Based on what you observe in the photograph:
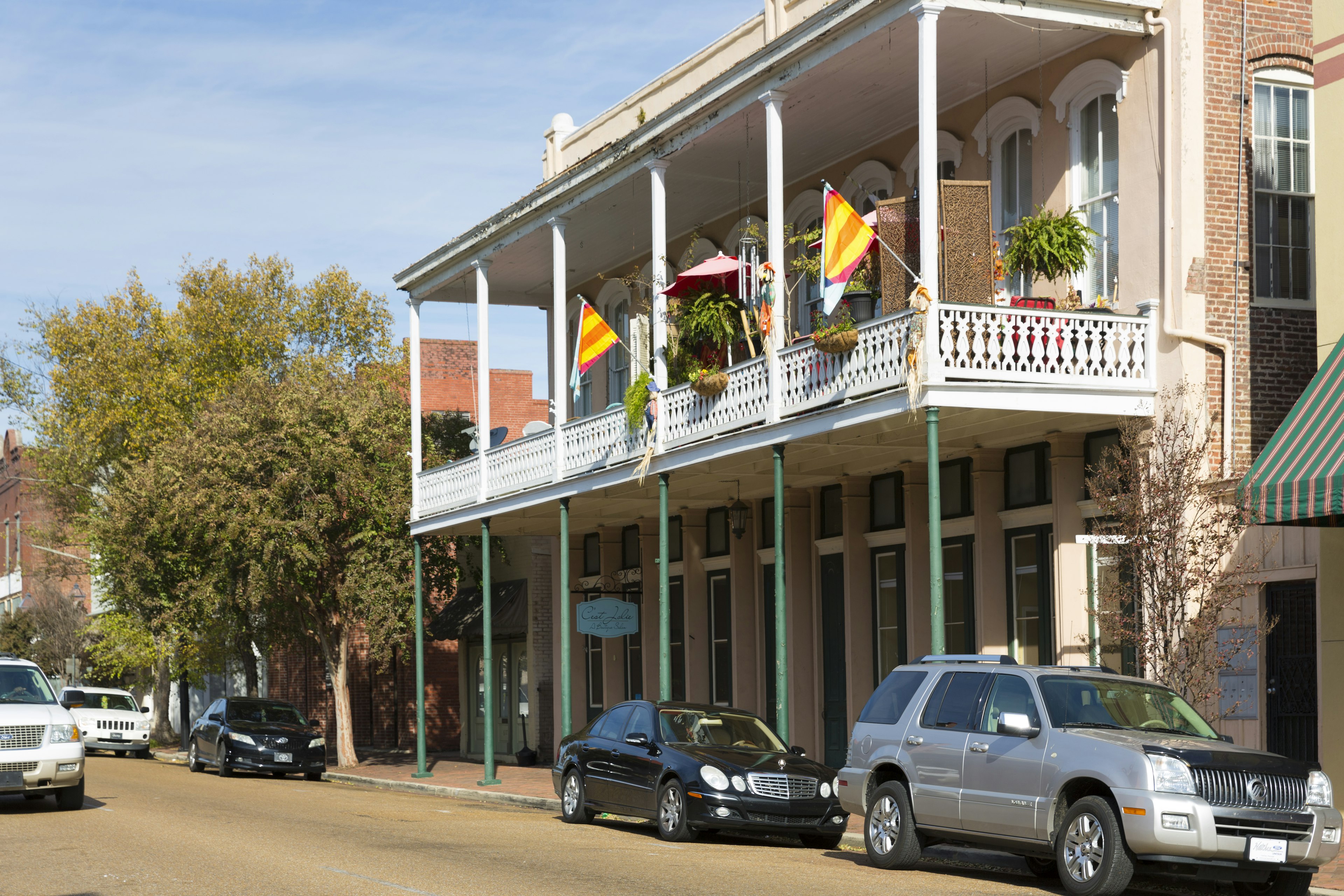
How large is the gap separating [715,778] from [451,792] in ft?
34.2

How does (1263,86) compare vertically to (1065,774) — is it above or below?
above

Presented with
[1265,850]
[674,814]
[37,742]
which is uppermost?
[37,742]

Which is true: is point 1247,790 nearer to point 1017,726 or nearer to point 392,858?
point 1017,726

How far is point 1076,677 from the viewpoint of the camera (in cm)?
1255

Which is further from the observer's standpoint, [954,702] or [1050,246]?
[1050,246]

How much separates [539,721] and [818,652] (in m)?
11.0

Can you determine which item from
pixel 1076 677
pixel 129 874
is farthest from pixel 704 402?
pixel 129 874

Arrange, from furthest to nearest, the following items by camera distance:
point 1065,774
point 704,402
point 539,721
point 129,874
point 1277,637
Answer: point 539,721, point 704,402, point 1277,637, point 129,874, point 1065,774

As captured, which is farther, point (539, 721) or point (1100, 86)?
point (539, 721)

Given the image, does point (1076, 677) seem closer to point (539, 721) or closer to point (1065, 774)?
point (1065, 774)

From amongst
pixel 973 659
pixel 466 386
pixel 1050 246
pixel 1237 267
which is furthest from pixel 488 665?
pixel 466 386

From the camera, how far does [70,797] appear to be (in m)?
18.4

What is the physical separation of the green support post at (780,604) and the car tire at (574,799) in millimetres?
2319

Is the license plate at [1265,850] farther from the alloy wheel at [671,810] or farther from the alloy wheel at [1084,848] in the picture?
the alloy wheel at [671,810]
